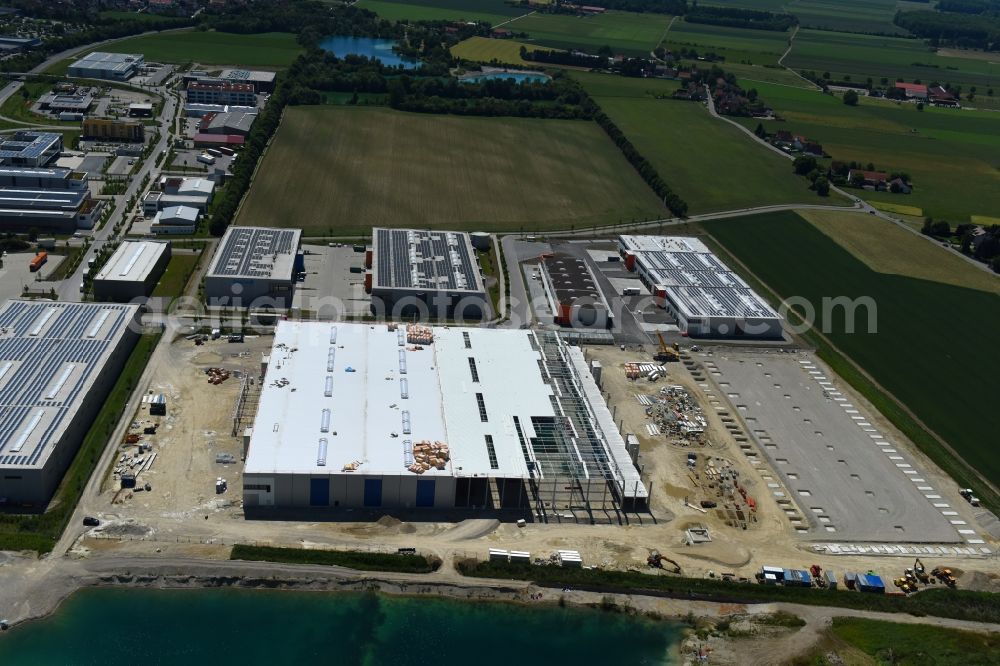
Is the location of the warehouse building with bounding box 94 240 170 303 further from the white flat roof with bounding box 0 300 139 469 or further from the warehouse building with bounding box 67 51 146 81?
the warehouse building with bounding box 67 51 146 81

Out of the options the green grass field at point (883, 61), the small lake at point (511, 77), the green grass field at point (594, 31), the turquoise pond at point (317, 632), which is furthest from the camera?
the green grass field at point (594, 31)

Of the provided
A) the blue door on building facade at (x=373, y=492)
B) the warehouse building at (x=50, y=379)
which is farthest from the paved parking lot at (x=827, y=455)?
the warehouse building at (x=50, y=379)

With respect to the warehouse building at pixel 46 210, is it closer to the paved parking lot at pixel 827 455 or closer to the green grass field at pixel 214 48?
the paved parking lot at pixel 827 455

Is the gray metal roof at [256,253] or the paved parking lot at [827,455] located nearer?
the paved parking lot at [827,455]

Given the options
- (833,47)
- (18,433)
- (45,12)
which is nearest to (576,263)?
(18,433)

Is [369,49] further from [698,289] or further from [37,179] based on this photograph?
Answer: [698,289]

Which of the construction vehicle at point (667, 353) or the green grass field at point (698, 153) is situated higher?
the green grass field at point (698, 153)
